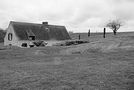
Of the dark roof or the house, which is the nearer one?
the house

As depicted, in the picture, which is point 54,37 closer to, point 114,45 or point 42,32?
point 42,32

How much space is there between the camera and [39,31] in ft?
152

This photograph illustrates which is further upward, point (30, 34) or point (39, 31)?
point (39, 31)

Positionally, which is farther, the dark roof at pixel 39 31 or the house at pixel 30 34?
the dark roof at pixel 39 31

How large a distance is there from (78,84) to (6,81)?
131 inches

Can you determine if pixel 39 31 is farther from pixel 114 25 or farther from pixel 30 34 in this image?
pixel 114 25

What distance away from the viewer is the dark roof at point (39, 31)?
42.8 m

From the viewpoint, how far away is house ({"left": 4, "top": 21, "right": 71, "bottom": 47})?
137 ft

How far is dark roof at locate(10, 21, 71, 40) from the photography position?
4275 cm

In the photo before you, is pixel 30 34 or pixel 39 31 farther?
pixel 39 31

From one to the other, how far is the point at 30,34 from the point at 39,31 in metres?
3.56

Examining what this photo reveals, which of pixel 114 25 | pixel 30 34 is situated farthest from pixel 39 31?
pixel 114 25

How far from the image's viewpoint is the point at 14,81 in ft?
25.6

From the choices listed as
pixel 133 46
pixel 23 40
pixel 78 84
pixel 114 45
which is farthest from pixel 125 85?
pixel 23 40
